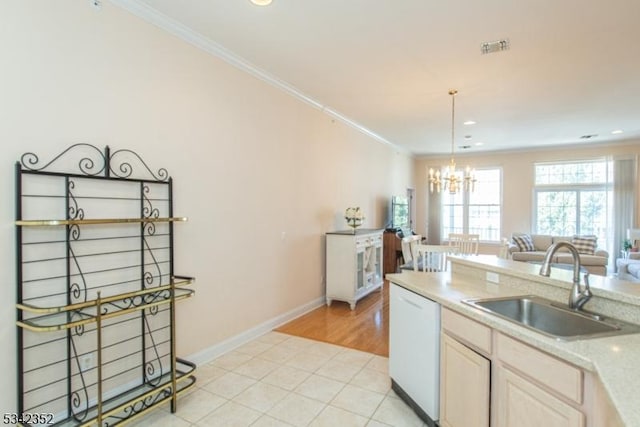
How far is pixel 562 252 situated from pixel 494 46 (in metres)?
5.23

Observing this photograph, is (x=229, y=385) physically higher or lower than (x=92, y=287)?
lower

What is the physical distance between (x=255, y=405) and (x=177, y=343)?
89cm

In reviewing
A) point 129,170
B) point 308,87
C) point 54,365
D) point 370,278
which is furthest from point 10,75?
point 370,278

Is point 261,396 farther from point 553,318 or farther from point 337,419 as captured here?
point 553,318

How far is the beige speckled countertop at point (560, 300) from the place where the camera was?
1.10 metres

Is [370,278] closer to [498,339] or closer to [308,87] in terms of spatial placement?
[308,87]

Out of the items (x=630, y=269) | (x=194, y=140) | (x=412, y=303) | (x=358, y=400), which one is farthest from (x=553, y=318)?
(x=630, y=269)

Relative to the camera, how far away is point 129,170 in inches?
98.7

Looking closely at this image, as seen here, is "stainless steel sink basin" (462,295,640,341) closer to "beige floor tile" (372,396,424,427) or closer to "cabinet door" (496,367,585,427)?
"cabinet door" (496,367,585,427)

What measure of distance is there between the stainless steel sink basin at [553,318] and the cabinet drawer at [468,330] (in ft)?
0.32

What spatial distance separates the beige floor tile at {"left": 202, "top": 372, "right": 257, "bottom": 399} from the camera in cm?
263

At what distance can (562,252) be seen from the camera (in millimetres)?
6645

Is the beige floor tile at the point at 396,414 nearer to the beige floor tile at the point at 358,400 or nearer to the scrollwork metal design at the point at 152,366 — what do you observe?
the beige floor tile at the point at 358,400

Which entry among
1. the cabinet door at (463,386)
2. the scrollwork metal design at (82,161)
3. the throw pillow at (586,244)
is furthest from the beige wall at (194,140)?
the throw pillow at (586,244)
